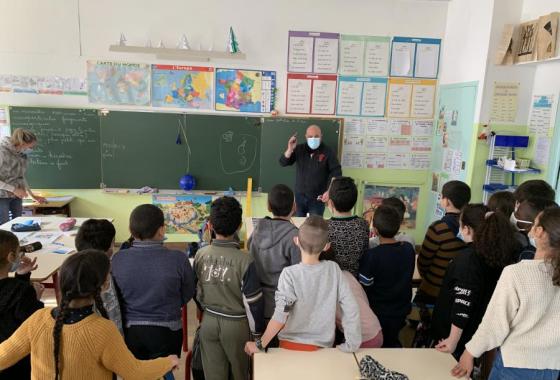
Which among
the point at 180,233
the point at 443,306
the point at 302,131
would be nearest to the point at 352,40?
the point at 302,131

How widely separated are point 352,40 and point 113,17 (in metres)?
2.69

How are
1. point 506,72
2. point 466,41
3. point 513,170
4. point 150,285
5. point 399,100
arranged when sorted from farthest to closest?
1. point 399,100
2. point 466,41
3. point 506,72
4. point 513,170
5. point 150,285

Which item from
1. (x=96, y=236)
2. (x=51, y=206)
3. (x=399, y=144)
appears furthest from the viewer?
(x=399, y=144)

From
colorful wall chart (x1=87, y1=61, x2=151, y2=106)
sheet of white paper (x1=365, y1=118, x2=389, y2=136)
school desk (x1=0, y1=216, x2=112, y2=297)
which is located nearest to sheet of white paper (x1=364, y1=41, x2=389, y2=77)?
sheet of white paper (x1=365, y1=118, x2=389, y2=136)

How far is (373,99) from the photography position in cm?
511

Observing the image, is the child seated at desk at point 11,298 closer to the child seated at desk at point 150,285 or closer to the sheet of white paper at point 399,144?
the child seated at desk at point 150,285

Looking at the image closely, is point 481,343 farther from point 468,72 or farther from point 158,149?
point 158,149

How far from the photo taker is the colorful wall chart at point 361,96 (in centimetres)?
505

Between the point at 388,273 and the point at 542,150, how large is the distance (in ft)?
8.87

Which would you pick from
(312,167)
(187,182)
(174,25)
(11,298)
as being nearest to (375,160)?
(312,167)

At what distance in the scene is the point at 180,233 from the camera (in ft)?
17.2

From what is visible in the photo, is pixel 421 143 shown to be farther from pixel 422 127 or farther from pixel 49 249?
pixel 49 249

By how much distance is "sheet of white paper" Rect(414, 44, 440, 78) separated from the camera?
5.05m

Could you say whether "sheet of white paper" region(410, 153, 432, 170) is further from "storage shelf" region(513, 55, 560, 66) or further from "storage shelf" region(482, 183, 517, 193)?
"storage shelf" region(513, 55, 560, 66)
